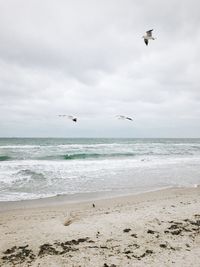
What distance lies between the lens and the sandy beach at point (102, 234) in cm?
505

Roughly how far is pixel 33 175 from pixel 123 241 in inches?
444

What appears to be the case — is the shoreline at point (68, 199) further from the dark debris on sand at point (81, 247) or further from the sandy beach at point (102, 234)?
the dark debris on sand at point (81, 247)

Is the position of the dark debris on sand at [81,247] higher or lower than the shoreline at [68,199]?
higher

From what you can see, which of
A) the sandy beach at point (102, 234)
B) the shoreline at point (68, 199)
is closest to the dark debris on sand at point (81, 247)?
the sandy beach at point (102, 234)

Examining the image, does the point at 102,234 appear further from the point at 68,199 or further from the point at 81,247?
the point at 68,199

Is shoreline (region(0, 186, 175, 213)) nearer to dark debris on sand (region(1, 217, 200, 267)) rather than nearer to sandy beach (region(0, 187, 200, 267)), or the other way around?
sandy beach (region(0, 187, 200, 267))

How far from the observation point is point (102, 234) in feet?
20.1

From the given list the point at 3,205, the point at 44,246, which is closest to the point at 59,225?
the point at 44,246

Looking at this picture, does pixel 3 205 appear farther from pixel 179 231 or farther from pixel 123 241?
pixel 179 231

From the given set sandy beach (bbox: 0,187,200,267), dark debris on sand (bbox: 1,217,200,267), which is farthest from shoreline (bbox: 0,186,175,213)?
dark debris on sand (bbox: 1,217,200,267)

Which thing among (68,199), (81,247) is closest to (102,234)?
(81,247)

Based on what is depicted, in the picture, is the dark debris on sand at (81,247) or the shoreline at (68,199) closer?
the dark debris on sand at (81,247)

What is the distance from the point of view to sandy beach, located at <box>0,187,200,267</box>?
505cm

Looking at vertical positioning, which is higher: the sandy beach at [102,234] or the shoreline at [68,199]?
the sandy beach at [102,234]
